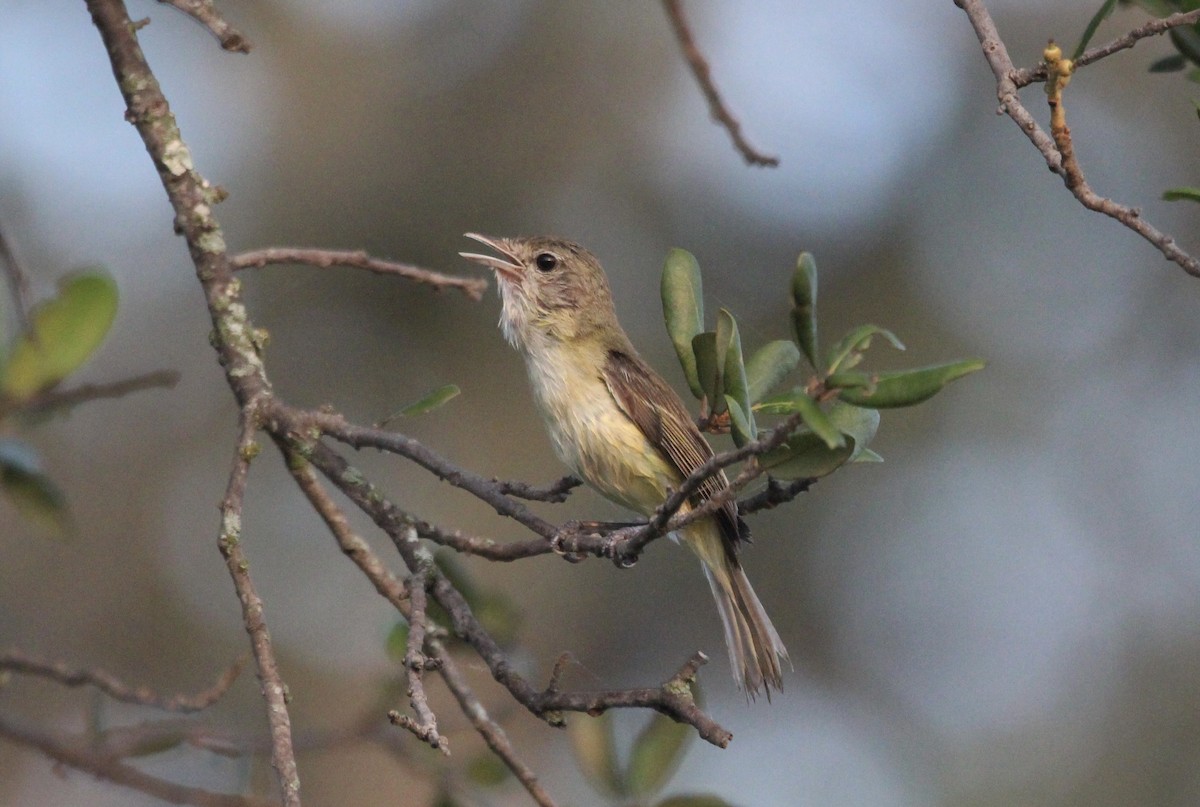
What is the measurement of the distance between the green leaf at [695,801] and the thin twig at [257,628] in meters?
0.89

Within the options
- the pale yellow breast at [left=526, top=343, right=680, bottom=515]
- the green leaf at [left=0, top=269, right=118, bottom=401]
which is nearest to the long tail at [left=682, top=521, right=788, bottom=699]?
the pale yellow breast at [left=526, top=343, right=680, bottom=515]

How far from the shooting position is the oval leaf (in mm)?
2119

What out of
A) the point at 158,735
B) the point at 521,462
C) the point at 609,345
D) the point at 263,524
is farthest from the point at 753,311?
the point at 158,735

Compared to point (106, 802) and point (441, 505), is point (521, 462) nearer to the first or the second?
point (441, 505)

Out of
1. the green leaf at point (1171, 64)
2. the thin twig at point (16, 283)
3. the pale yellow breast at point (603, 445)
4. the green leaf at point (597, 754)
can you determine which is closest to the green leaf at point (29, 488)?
the thin twig at point (16, 283)

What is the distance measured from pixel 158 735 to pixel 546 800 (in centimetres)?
138

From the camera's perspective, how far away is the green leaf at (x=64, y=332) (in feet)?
7.93

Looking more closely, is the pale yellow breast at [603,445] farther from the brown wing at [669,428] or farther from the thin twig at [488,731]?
the thin twig at [488,731]

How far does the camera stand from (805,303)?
6.36ft

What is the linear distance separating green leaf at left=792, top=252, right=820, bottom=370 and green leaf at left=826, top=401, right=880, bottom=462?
25 centimetres

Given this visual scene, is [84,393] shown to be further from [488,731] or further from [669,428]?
[669,428]

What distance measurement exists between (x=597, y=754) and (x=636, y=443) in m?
1.57

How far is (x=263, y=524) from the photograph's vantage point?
1067 cm

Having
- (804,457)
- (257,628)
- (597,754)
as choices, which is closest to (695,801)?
(597,754)
